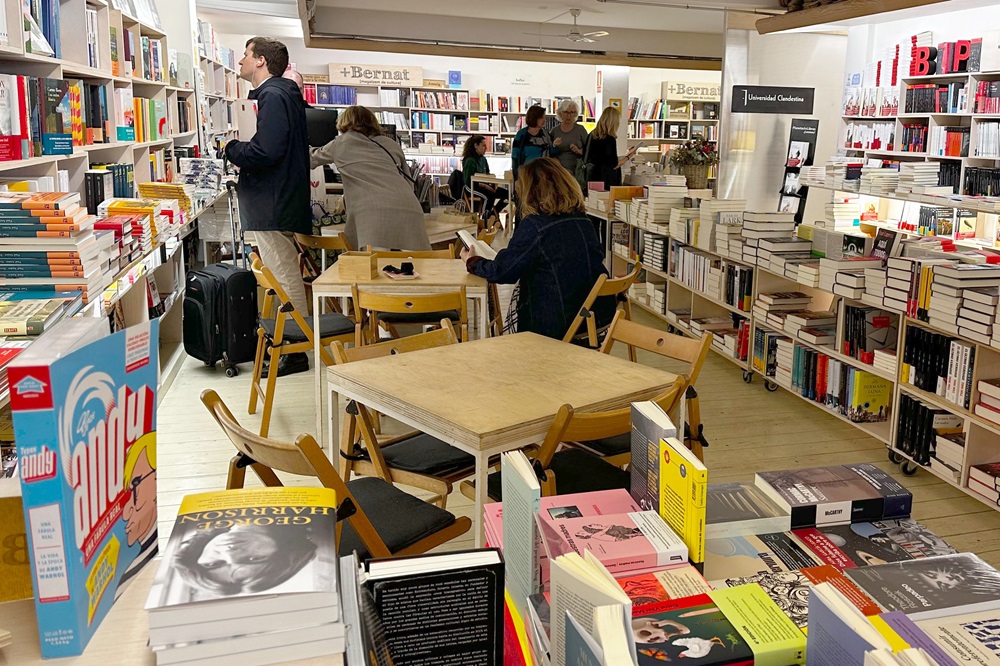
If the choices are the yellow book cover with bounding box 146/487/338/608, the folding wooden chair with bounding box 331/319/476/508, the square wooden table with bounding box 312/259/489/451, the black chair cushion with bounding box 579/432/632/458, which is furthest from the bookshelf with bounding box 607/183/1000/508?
the yellow book cover with bounding box 146/487/338/608

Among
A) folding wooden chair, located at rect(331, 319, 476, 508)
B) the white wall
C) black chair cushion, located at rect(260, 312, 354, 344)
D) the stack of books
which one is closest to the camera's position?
folding wooden chair, located at rect(331, 319, 476, 508)

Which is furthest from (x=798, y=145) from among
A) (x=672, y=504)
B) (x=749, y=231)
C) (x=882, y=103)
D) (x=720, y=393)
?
(x=672, y=504)

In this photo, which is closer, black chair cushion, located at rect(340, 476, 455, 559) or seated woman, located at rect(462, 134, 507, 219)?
black chair cushion, located at rect(340, 476, 455, 559)

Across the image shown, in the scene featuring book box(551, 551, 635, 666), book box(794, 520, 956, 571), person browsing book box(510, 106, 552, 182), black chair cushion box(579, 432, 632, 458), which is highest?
person browsing book box(510, 106, 552, 182)

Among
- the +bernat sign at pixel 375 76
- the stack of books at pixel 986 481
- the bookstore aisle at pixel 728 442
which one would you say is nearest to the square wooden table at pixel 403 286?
the bookstore aisle at pixel 728 442

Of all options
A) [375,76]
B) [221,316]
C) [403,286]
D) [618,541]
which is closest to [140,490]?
[618,541]

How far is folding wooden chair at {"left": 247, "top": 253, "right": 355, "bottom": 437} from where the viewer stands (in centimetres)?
434

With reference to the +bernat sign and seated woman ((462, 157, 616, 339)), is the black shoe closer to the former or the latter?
seated woman ((462, 157, 616, 339))

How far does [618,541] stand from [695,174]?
682 centimetres

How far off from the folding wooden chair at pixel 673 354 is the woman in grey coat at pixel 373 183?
246cm

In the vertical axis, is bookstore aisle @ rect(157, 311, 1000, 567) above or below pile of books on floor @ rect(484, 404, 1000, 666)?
below

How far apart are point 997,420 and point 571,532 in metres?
2.84

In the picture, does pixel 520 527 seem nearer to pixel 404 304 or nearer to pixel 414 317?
pixel 404 304

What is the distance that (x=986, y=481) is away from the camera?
3.61 meters
